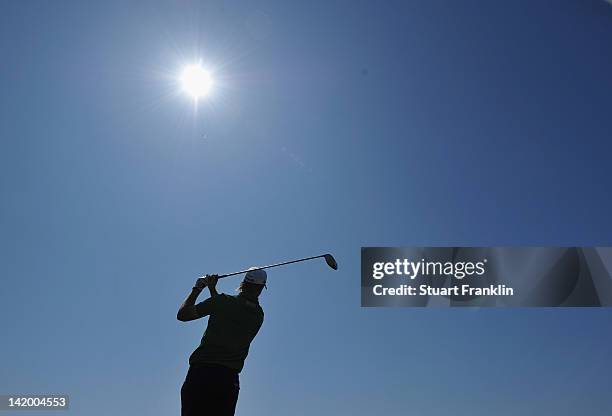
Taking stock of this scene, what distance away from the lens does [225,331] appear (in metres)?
8.14

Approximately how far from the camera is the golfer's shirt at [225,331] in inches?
317

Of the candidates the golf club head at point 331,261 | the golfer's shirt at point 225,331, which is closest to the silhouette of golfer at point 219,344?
the golfer's shirt at point 225,331

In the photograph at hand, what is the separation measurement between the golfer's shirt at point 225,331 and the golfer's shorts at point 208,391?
107mm

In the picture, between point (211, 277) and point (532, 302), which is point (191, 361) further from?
point (532, 302)

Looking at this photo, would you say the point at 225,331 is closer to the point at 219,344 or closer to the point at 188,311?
the point at 219,344

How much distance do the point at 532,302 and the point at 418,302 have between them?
18.4 feet

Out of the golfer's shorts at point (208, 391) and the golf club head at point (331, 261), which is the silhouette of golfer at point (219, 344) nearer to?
Answer: the golfer's shorts at point (208, 391)

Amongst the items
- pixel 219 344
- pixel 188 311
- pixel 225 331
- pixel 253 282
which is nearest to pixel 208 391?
pixel 219 344

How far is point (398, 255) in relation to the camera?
2902 cm

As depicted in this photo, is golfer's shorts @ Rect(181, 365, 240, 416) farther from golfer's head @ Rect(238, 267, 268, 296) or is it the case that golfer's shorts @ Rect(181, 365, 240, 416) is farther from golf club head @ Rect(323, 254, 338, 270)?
golf club head @ Rect(323, 254, 338, 270)

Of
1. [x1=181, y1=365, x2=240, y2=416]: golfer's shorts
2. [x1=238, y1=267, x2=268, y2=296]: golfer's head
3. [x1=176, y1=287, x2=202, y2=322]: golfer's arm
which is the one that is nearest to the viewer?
[x1=181, y1=365, x2=240, y2=416]: golfer's shorts

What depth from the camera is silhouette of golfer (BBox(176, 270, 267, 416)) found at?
785cm

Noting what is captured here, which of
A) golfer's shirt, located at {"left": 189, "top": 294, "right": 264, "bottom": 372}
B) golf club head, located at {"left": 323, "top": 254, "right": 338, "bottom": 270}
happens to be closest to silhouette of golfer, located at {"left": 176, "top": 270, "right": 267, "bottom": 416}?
golfer's shirt, located at {"left": 189, "top": 294, "right": 264, "bottom": 372}

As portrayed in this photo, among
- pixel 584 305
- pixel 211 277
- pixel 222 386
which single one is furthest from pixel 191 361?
pixel 584 305
